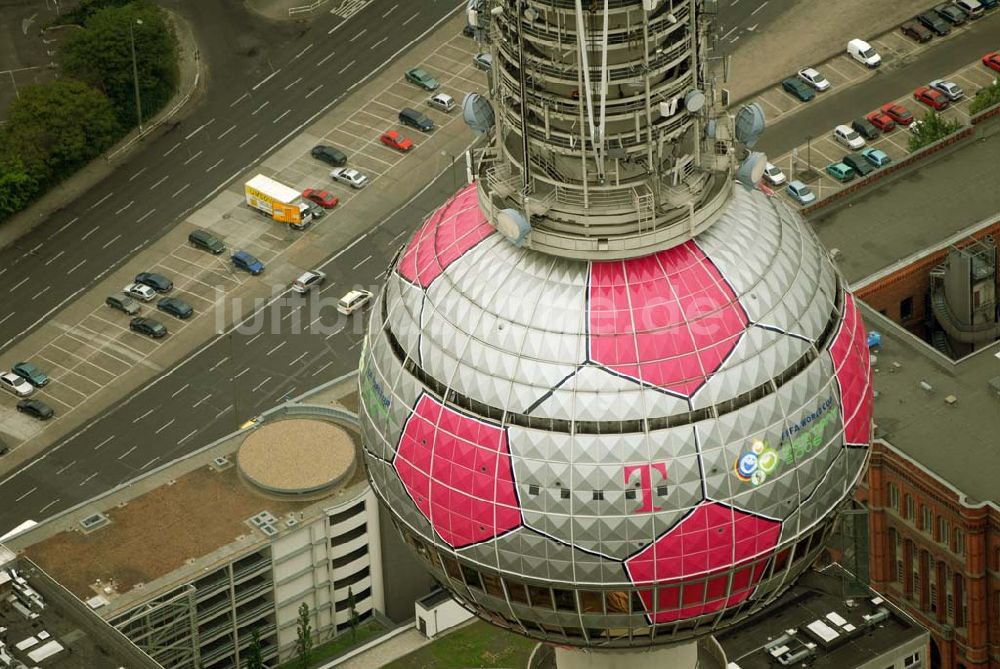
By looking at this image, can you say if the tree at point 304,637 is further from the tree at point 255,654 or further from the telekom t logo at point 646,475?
the telekom t logo at point 646,475

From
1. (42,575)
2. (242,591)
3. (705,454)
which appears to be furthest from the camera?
(242,591)

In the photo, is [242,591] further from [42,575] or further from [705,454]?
Answer: [705,454]

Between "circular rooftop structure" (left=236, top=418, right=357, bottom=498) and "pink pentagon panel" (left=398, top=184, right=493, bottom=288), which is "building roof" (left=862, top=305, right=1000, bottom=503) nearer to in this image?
"circular rooftop structure" (left=236, top=418, right=357, bottom=498)

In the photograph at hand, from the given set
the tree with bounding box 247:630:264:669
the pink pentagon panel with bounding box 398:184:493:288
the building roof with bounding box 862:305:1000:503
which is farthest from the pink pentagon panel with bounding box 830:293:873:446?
the tree with bounding box 247:630:264:669

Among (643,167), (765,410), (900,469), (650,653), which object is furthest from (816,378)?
(900,469)

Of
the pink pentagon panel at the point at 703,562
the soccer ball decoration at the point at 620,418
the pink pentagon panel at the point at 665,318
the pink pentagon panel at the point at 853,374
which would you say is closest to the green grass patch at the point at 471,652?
the soccer ball decoration at the point at 620,418

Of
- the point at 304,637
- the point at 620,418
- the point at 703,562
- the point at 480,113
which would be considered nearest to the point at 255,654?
the point at 304,637
